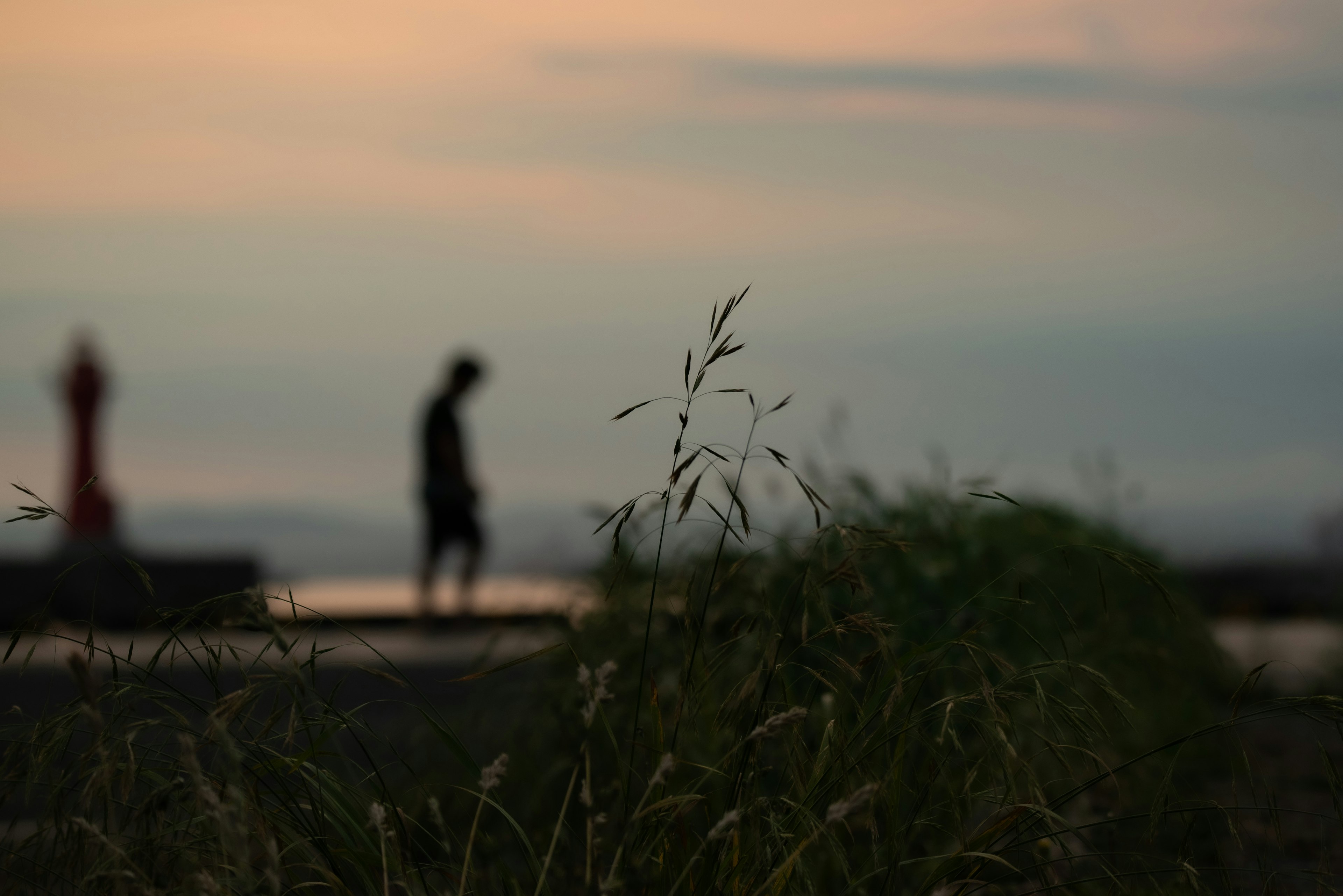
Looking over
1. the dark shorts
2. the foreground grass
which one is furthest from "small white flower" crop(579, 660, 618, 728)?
the dark shorts

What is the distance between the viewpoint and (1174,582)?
4.90 metres

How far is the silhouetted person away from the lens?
8.49 metres

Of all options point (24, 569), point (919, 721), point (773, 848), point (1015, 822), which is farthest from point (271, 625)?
point (24, 569)

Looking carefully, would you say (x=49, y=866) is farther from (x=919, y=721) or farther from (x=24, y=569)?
(x=24, y=569)

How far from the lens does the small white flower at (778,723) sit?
1.30 metres

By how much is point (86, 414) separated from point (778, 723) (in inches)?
493

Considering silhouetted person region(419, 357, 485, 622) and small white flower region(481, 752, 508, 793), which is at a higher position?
small white flower region(481, 752, 508, 793)

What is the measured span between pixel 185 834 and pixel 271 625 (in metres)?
0.45

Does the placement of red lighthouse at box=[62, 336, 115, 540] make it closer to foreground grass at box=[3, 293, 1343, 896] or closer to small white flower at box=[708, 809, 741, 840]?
foreground grass at box=[3, 293, 1343, 896]

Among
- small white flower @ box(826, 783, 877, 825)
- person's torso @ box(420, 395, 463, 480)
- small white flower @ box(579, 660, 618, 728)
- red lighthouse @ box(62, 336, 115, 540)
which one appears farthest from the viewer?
red lighthouse @ box(62, 336, 115, 540)

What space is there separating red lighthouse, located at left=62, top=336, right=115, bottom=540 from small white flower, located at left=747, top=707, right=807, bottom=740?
12.0 metres

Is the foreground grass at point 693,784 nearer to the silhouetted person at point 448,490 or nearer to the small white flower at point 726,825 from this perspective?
the small white flower at point 726,825

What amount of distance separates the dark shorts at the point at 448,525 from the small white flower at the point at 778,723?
737cm

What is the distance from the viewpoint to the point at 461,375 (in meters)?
8.49
